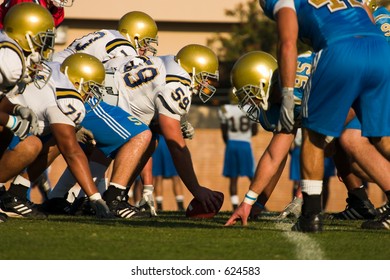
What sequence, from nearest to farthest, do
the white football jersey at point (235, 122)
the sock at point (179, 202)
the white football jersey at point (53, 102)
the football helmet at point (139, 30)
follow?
the white football jersey at point (53, 102), the football helmet at point (139, 30), the sock at point (179, 202), the white football jersey at point (235, 122)

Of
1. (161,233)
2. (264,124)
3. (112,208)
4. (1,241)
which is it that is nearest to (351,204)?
(264,124)

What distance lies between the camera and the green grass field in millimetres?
5770

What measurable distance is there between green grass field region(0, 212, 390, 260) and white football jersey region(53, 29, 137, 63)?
2183 millimetres

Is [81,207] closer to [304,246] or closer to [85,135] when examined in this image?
[85,135]

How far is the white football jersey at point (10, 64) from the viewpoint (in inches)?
270

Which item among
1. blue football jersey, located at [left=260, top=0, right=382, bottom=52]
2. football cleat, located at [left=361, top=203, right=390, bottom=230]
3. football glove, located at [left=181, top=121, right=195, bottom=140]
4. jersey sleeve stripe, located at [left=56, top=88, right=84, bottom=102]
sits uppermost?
blue football jersey, located at [left=260, top=0, right=382, bottom=52]

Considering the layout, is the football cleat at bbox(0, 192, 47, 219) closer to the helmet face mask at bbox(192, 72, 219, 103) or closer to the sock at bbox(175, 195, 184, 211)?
the helmet face mask at bbox(192, 72, 219, 103)

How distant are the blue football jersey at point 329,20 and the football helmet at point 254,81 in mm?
1064

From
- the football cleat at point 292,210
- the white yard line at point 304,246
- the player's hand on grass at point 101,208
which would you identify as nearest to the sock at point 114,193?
the player's hand on grass at point 101,208

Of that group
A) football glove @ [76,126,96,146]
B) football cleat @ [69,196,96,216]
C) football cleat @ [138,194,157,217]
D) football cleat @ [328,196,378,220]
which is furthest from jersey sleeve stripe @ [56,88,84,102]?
football cleat @ [328,196,378,220]

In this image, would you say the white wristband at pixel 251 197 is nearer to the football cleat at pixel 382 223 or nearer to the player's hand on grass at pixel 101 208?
the football cleat at pixel 382 223

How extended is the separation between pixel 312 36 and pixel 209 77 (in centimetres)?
209

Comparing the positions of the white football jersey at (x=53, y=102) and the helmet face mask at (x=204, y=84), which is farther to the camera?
the helmet face mask at (x=204, y=84)
